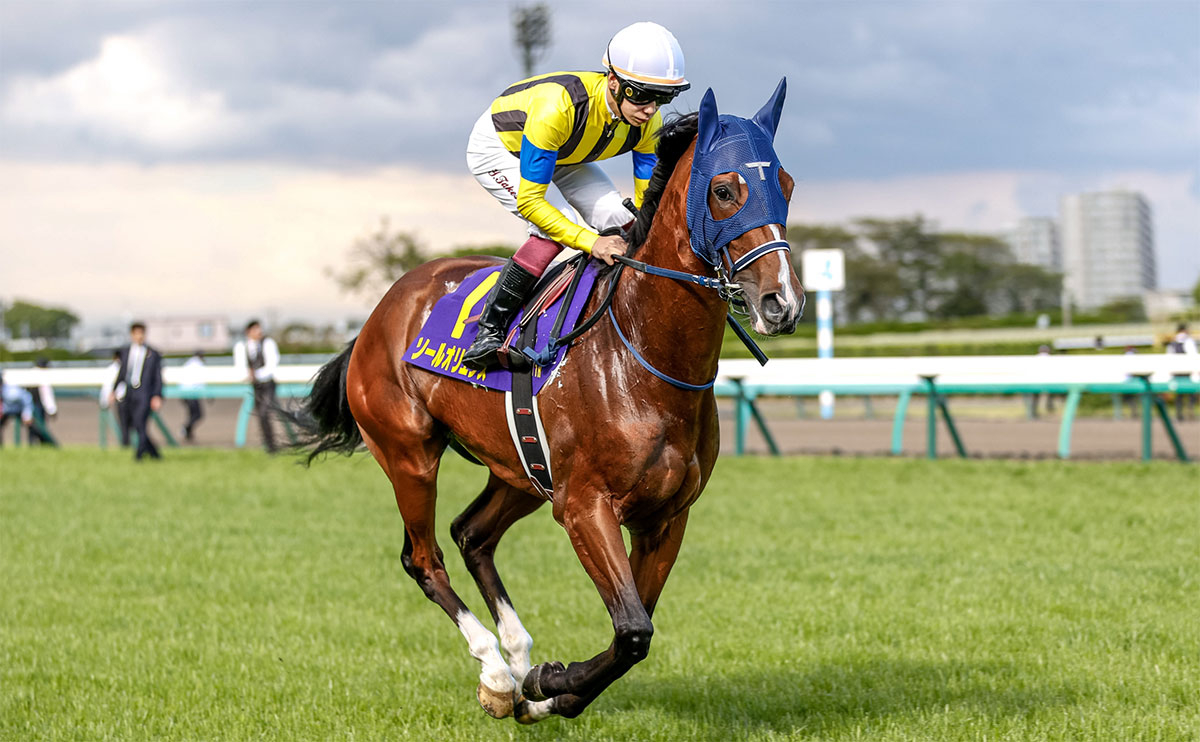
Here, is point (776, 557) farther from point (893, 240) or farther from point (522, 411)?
point (893, 240)

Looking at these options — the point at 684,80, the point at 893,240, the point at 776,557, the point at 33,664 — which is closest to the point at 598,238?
the point at 684,80

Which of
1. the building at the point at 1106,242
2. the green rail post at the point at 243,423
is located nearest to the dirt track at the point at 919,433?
the green rail post at the point at 243,423

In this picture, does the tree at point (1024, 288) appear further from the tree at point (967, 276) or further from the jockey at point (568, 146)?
the jockey at point (568, 146)

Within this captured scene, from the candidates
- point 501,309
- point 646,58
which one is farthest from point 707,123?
point 501,309

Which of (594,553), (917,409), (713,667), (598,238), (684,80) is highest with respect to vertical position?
(684,80)

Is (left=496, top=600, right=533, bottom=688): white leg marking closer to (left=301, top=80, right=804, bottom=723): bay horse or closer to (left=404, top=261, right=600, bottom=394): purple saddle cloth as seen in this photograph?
(left=301, top=80, right=804, bottom=723): bay horse

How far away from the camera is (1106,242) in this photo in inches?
6004

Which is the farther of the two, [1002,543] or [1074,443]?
[1074,443]

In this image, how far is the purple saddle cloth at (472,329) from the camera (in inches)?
166

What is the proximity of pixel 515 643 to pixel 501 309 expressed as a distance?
4.43 ft

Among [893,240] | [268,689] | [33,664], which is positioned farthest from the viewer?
[893,240]

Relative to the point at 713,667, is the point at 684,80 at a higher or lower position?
higher

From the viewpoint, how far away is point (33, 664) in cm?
553

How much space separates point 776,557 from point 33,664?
4605mm
